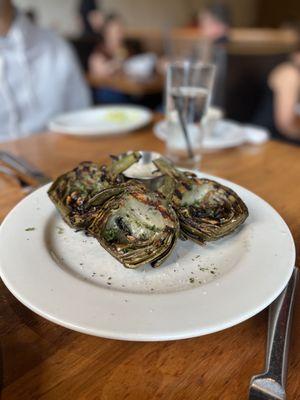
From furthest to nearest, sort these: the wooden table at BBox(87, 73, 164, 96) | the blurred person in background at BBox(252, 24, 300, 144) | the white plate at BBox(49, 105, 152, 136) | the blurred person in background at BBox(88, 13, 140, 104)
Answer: the blurred person in background at BBox(88, 13, 140, 104)
the wooden table at BBox(87, 73, 164, 96)
the blurred person in background at BBox(252, 24, 300, 144)
the white plate at BBox(49, 105, 152, 136)

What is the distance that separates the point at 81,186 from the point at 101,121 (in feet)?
1.93

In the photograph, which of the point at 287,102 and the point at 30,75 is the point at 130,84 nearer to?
the point at 30,75

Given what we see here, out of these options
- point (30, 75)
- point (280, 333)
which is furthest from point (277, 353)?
point (30, 75)

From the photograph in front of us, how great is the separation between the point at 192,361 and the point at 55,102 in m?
1.39

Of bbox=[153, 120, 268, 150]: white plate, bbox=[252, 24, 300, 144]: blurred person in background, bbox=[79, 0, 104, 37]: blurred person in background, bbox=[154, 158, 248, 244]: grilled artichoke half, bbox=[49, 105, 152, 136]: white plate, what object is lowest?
bbox=[252, 24, 300, 144]: blurred person in background

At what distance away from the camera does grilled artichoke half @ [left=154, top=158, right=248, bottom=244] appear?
1.50ft

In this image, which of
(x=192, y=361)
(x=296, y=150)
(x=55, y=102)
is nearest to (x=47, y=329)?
(x=192, y=361)

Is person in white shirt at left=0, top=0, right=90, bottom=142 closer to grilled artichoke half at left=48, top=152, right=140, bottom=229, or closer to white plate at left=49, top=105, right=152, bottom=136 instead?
white plate at left=49, top=105, right=152, bottom=136

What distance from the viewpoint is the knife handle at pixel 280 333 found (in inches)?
13.6

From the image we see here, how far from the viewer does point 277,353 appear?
1.18ft

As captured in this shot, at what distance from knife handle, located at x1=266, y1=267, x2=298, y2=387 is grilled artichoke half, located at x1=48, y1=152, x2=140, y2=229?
0.80 feet

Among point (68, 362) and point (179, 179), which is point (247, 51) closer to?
point (179, 179)

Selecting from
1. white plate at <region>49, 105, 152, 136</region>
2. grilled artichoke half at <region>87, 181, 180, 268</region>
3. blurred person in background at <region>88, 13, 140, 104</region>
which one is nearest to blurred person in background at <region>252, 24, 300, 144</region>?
white plate at <region>49, 105, 152, 136</region>

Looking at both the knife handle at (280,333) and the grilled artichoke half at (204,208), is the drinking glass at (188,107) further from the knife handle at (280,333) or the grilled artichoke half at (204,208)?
the knife handle at (280,333)
